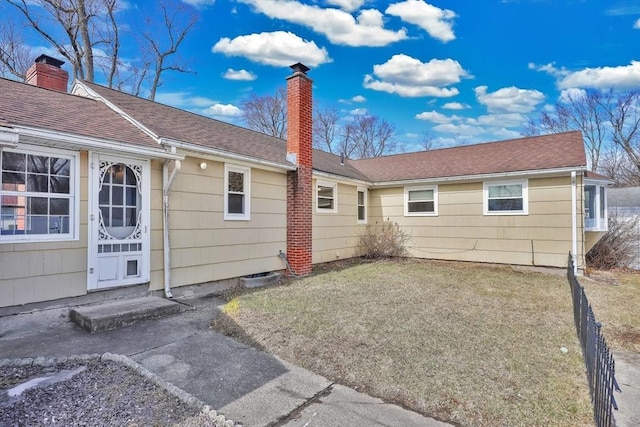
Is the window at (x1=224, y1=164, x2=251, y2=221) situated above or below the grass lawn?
above

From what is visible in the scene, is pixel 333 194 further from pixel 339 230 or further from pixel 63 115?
pixel 63 115

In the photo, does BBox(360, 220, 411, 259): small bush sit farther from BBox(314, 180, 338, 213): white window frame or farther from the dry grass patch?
the dry grass patch

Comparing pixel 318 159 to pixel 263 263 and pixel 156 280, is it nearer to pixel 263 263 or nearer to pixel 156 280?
pixel 263 263

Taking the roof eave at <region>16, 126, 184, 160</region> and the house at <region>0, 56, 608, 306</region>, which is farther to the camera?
the house at <region>0, 56, 608, 306</region>

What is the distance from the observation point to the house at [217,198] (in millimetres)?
4844

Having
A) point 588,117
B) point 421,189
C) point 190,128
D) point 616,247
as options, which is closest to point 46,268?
point 190,128

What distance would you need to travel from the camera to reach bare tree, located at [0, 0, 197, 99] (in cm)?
1566

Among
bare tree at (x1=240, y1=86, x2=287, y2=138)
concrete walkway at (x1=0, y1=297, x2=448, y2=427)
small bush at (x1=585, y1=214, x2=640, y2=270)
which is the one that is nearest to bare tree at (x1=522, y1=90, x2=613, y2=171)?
small bush at (x1=585, y1=214, x2=640, y2=270)

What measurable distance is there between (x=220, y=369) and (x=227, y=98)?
26.1 metres

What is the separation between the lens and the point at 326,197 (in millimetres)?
10789

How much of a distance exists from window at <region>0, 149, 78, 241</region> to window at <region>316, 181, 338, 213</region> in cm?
638

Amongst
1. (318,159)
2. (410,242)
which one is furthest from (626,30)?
(318,159)

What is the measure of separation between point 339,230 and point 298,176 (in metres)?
2.99

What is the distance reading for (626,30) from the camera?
16.7 metres
